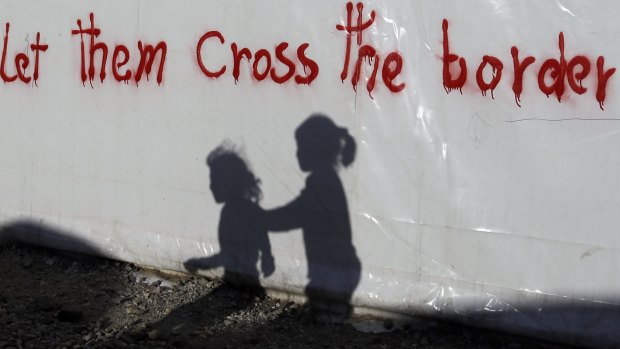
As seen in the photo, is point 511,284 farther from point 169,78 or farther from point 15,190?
point 15,190

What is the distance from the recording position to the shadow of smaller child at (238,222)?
195 inches

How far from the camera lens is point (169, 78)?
5164 mm

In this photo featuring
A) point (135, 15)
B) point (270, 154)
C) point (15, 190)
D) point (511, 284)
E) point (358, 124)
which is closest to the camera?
point (511, 284)

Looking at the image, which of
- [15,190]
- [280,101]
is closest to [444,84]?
[280,101]

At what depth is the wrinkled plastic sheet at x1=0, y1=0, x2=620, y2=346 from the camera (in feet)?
13.4

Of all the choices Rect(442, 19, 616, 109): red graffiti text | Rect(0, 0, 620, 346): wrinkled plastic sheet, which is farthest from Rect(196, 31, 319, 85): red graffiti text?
Rect(442, 19, 616, 109): red graffiti text

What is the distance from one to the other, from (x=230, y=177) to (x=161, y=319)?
0.99 metres

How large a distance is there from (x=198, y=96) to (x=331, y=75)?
97cm

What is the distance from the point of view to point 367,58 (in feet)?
14.8

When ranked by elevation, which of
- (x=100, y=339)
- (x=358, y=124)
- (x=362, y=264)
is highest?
(x=358, y=124)

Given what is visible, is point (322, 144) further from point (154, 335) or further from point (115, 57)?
point (115, 57)

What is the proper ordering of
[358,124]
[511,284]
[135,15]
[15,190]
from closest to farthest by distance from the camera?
[511,284]
[358,124]
[135,15]
[15,190]

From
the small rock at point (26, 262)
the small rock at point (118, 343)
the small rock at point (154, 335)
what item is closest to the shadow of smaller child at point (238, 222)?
the small rock at point (154, 335)

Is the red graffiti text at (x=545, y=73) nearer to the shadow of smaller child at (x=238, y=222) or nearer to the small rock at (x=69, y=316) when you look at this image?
the shadow of smaller child at (x=238, y=222)
